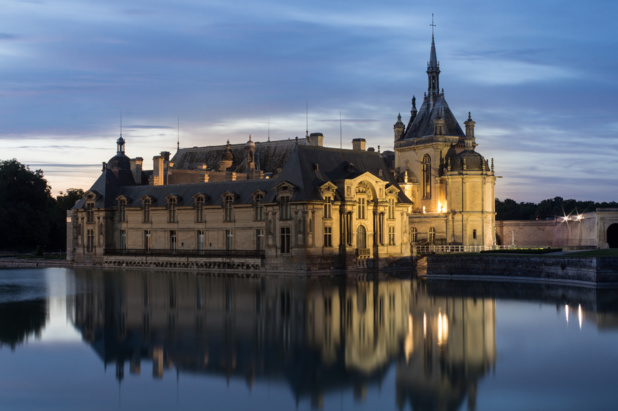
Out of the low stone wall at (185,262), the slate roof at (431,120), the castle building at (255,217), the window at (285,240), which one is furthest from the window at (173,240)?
the slate roof at (431,120)

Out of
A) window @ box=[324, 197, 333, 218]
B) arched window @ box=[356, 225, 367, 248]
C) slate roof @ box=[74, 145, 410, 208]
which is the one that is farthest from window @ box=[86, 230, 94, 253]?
arched window @ box=[356, 225, 367, 248]

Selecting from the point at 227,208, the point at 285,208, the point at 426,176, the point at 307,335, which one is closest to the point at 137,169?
the point at 227,208

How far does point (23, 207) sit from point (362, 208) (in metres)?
47.2

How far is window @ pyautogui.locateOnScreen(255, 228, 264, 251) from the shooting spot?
64.0 metres

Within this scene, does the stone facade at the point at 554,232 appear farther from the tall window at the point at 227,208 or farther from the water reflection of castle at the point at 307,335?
the water reflection of castle at the point at 307,335

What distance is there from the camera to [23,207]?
94625 millimetres

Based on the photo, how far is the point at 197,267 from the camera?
66.7m

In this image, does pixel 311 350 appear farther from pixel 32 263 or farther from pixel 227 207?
pixel 32 263

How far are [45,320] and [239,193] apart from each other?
3207 cm

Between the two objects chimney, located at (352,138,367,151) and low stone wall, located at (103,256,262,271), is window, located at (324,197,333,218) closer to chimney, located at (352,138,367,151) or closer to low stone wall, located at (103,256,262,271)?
low stone wall, located at (103,256,262,271)

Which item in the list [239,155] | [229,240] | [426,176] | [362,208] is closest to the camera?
[362,208]

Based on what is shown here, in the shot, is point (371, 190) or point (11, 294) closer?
point (11, 294)

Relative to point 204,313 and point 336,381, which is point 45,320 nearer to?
point 204,313

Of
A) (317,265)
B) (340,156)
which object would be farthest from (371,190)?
(317,265)
